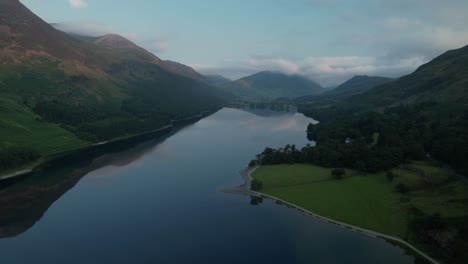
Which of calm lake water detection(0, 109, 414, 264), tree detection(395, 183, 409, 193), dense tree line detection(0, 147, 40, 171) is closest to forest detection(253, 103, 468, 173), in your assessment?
tree detection(395, 183, 409, 193)

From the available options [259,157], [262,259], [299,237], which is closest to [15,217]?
[262,259]

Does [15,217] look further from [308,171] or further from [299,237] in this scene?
[308,171]

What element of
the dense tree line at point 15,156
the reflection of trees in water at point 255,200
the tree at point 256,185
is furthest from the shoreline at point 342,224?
the dense tree line at point 15,156

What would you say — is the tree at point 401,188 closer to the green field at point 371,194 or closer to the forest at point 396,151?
the green field at point 371,194

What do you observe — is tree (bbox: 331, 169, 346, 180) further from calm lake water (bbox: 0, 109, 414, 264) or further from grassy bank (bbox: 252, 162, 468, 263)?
calm lake water (bbox: 0, 109, 414, 264)

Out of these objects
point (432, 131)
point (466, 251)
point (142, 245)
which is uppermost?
point (432, 131)

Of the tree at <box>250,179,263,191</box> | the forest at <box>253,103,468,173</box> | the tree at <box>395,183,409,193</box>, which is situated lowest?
the tree at <box>250,179,263,191</box>

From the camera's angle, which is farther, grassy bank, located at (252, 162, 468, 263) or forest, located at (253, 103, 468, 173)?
forest, located at (253, 103, 468, 173)
